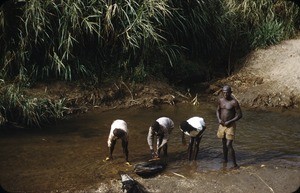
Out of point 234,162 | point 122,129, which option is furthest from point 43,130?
point 234,162

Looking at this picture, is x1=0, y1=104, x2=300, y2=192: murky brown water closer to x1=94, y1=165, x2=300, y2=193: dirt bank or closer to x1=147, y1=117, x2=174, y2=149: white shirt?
x1=94, y1=165, x2=300, y2=193: dirt bank

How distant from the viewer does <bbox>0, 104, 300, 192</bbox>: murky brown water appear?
6289 mm

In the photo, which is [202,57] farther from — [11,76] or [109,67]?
[11,76]

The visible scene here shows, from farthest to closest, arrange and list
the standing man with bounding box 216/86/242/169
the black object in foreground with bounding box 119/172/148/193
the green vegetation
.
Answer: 1. the green vegetation
2. the standing man with bounding box 216/86/242/169
3. the black object in foreground with bounding box 119/172/148/193

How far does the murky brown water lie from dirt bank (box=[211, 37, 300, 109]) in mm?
619

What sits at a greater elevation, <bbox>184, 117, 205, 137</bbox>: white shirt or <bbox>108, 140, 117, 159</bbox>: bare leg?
<bbox>184, 117, 205, 137</bbox>: white shirt

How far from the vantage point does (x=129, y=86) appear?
32.3 ft

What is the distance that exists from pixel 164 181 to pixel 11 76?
4.55 m

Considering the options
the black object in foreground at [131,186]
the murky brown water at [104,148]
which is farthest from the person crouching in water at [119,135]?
the black object in foreground at [131,186]

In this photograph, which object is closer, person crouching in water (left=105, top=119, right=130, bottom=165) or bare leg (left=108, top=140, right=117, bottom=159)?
person crouching in water (left=105, top=119, right=130, bottom=165)

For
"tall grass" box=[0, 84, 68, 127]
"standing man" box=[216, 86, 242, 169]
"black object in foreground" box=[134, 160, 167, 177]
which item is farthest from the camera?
"tall grass" box=[0, 84, 68, 127]

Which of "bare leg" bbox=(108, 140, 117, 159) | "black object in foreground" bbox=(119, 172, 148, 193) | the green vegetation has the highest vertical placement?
the green vegetation

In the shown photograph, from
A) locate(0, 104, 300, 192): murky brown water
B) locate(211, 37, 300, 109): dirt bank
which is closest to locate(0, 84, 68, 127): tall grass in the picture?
locate(0, 104, 300, 192): murky brown water

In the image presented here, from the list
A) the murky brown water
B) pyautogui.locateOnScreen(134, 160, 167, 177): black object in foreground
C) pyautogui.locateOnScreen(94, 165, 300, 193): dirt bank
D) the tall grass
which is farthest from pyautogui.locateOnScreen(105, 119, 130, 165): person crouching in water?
the tall grass
